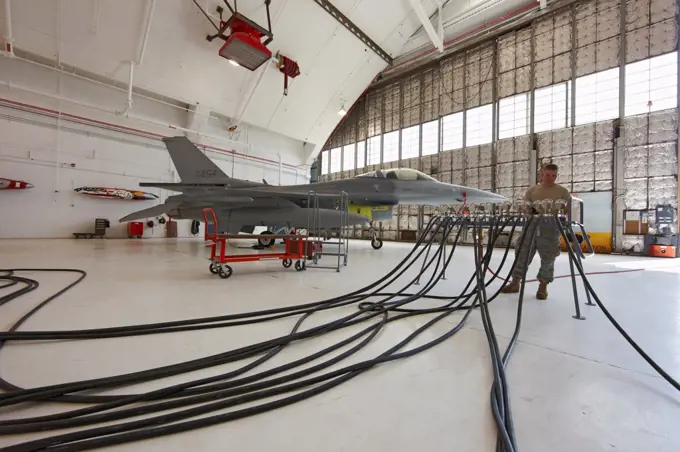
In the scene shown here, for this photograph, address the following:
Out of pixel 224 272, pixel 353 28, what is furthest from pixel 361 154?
pixel 224 272

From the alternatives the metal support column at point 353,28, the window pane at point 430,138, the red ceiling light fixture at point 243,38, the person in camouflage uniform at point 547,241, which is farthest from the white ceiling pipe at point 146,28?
the window pane at point 430,138

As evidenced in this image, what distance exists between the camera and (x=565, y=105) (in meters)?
9.98

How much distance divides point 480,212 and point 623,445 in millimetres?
1857

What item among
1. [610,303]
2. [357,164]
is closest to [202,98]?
[357,164]

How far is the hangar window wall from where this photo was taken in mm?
8391

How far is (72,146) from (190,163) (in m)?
5.30

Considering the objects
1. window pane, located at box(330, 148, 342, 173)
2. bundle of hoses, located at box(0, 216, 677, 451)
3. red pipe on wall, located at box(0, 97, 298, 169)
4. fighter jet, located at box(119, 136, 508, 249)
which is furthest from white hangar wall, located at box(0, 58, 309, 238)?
bundle of hoses, located at box(0, 216, 677, 451)

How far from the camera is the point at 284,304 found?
2.44 metres

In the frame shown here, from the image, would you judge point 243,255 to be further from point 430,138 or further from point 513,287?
point 430,138

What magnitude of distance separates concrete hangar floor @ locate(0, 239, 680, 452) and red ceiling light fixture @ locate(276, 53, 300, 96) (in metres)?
9.38

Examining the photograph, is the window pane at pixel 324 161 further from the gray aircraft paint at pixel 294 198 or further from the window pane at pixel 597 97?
the window pane at pixel 597 97

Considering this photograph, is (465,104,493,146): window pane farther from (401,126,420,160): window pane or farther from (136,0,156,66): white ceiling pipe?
(136,0,156,66): white ceiling pipe

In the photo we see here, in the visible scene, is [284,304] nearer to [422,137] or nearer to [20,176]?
[20,176]

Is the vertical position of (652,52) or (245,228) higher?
(652,52)
